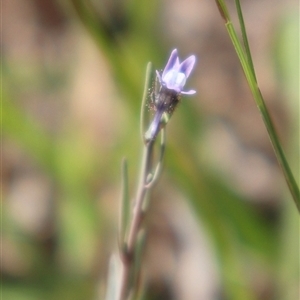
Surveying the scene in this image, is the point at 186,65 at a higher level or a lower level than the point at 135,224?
higher

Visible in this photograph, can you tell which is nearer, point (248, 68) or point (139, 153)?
point (248, 68)

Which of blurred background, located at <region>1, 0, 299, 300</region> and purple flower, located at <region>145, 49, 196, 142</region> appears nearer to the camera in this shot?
purple flower, located at <region>145, 49, 196, 142</region>

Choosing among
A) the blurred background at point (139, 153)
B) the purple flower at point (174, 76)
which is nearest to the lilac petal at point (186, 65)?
the purple flower at point (174, 76)

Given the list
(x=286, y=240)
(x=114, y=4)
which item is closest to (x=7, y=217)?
(x=286, y=240)

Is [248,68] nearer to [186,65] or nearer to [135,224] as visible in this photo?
[186,65]

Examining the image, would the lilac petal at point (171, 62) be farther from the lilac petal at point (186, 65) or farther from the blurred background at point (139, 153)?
the blurred background at point (139, 153)

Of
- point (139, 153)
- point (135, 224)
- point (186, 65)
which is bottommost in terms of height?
point (135, 224)

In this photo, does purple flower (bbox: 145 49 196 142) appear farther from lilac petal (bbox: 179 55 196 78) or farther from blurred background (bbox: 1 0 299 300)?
blurred background (bbox: 1 0 299 300)

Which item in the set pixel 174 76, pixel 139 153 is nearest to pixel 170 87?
pixel 174 76

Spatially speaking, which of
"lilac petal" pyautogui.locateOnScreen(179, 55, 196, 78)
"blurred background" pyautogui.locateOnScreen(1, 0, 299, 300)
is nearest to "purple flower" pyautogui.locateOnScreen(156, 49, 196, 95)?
"lilac petal" pyautogui.locateOnScreen(179, 55, 196, 78)
